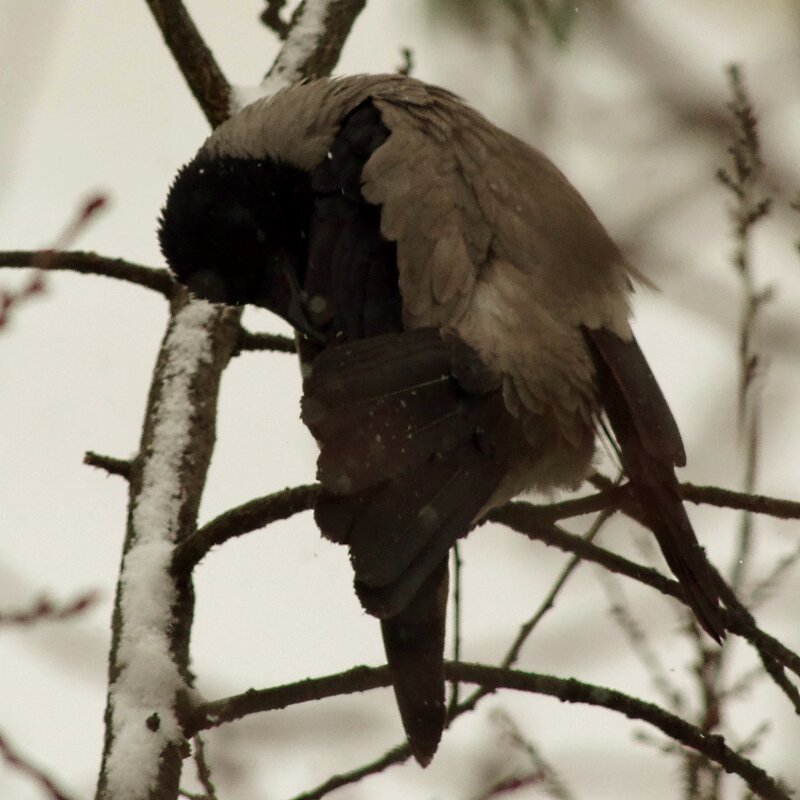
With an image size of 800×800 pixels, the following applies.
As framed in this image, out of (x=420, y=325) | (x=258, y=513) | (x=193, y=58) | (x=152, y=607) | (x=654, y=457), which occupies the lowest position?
(x=152, y=607)

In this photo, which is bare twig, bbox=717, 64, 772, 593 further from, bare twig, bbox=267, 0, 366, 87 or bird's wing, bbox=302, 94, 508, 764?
bare twig, bbox=267, 0, 366, 87

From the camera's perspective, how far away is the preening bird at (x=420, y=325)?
2.29m

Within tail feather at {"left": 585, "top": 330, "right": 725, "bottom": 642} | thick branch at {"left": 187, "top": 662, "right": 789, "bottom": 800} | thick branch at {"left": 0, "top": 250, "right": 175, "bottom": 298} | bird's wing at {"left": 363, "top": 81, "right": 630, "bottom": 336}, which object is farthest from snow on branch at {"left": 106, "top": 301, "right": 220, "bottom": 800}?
tail feather at {"left": 585, "top": 330, "right": 725, "bottom": 642}

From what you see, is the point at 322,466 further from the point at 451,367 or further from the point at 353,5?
the point at 353,5

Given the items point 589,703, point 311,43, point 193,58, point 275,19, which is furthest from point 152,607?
point 275,19

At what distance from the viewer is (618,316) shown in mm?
2816

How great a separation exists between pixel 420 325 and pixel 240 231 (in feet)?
2.68

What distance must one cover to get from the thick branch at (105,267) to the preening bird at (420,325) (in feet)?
0.42

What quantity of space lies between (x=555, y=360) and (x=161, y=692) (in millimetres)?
940

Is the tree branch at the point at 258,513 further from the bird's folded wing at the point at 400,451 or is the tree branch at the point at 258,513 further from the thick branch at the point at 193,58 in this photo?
the thick branch at the point at 193,58

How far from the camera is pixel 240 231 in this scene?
3.22m

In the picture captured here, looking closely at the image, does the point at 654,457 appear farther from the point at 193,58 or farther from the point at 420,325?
the point at 193,58

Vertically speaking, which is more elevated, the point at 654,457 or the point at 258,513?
the point at 654,457

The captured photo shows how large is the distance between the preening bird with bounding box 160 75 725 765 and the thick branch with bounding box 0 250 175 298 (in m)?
0.13
